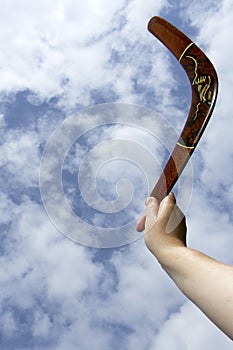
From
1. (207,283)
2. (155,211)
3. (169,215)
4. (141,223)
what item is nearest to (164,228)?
(169,215)

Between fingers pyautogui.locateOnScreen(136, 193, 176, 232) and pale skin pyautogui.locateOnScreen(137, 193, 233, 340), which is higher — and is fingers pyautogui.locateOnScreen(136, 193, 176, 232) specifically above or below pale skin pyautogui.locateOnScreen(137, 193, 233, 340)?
above

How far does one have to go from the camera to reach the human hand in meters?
1.74

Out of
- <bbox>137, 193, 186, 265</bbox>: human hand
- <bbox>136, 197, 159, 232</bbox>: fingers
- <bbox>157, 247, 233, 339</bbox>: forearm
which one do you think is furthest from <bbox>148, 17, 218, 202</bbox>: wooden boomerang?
<bbox>157, 247, 233, 339</bbox>: forearm

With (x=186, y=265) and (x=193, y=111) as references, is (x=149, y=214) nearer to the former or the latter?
(x=186, y=265)

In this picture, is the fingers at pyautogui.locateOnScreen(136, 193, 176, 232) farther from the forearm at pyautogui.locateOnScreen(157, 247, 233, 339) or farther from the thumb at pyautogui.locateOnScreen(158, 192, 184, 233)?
the forearm at pyautogui.locateOnScreen(157, 247, 233, 339)

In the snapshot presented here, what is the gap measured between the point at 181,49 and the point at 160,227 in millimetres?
1513

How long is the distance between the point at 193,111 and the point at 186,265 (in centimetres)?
132

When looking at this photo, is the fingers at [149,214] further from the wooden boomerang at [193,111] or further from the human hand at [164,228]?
the wooden boomerang at [193,111]

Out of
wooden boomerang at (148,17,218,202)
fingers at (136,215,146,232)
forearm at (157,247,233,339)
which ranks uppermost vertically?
wooden boomerang at (148,17,218,202)

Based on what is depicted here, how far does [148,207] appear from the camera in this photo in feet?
6.93

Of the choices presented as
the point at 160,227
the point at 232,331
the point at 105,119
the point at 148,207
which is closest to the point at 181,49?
the point at 105,119

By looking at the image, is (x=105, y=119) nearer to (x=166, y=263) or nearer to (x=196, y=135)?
(x=196, y=135)

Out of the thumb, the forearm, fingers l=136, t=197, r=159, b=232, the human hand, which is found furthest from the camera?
fingers l=136, t=197, r=159, b=232

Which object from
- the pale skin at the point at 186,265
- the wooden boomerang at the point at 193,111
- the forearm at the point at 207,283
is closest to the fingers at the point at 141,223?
the pale skin at the point at 186,265
